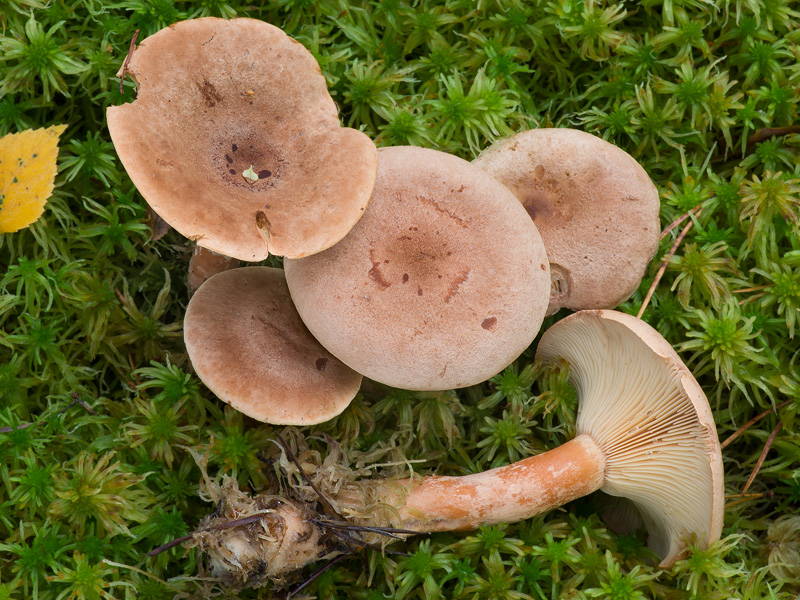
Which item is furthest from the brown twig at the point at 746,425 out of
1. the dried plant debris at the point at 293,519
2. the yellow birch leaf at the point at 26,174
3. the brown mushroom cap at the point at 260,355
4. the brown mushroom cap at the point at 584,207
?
the yellow birch leaf at the point at 26,174

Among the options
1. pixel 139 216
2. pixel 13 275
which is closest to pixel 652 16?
pixel 139 216

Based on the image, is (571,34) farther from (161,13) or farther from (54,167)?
(54,167)

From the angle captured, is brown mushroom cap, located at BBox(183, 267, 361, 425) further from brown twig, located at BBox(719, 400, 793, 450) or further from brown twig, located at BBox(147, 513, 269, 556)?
brown twig, located at BBox(719, 400, 793, 450)

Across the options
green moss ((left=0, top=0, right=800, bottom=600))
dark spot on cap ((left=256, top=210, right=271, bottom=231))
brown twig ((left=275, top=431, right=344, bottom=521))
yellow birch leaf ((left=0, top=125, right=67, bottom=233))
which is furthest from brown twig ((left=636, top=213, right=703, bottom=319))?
yellow birch leaf ((left=0, top=125, right=67, bottom=233))

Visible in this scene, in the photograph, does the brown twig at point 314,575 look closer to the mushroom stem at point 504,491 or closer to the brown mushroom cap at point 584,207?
the mushroom stem at point 504,491

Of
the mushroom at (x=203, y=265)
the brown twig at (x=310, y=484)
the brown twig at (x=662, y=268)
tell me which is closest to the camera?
the brown twig at (x=310, y=484)

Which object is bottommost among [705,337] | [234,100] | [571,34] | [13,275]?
[13,275]

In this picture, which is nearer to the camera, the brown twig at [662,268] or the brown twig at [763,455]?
the brown twig at [763,455]
